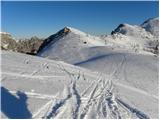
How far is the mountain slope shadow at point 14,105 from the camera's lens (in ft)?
40.3

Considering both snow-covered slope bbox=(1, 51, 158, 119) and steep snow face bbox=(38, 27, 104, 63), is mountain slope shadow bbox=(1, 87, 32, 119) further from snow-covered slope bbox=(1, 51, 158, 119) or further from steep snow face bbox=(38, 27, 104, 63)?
steep snow face bbox=(38, 27, 104, 63)

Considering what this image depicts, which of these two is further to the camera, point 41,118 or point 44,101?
point 44,101

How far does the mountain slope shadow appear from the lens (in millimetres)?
12281

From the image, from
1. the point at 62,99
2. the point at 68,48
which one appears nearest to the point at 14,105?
the point at 62,99

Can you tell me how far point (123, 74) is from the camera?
30.3m

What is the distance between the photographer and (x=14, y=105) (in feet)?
44.1

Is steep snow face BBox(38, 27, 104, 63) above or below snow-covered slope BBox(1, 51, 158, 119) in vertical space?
below

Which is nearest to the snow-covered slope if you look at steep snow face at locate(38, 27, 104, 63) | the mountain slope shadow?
the mountain slope shadow

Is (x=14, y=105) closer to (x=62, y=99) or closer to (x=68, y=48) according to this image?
(x=62, y=99)

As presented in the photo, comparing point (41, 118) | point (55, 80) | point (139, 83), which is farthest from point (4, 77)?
point (139, 83)

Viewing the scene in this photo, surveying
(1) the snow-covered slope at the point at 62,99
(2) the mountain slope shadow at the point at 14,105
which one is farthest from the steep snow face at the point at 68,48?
(2) the mountain slope shadow at the point at 14,105

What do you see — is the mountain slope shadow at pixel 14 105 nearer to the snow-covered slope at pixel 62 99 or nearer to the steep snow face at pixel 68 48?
the snow-covered slope at pixel 62 99

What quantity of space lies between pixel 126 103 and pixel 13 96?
16.4 feet

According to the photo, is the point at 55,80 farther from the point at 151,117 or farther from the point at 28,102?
the point at 151,117
